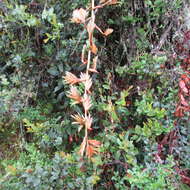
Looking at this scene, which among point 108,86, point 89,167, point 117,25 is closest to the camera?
point 89,167

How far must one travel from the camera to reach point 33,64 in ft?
4.50

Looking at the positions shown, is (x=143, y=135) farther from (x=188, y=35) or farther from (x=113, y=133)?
(x=188, y=35)

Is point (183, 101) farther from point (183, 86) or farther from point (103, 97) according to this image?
point (103, 97)

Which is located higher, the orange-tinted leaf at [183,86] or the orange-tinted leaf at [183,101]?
the orange-tinted leaf at [183,86]

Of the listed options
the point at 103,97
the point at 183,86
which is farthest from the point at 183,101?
the point at 103,97

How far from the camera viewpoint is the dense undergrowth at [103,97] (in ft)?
3.54

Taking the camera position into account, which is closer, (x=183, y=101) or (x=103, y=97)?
(x=183, y=101)

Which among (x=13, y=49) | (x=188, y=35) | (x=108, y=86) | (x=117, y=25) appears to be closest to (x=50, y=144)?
(x=108, y=86)

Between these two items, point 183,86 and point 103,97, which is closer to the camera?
point 183,86

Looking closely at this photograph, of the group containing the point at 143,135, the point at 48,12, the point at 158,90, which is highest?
the point at 48,12

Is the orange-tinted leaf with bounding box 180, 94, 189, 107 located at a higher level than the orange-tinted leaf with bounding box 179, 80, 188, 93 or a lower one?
lower

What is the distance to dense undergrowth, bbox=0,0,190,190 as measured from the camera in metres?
1.08

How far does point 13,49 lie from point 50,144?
1.78ft

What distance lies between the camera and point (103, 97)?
125 centimetres
